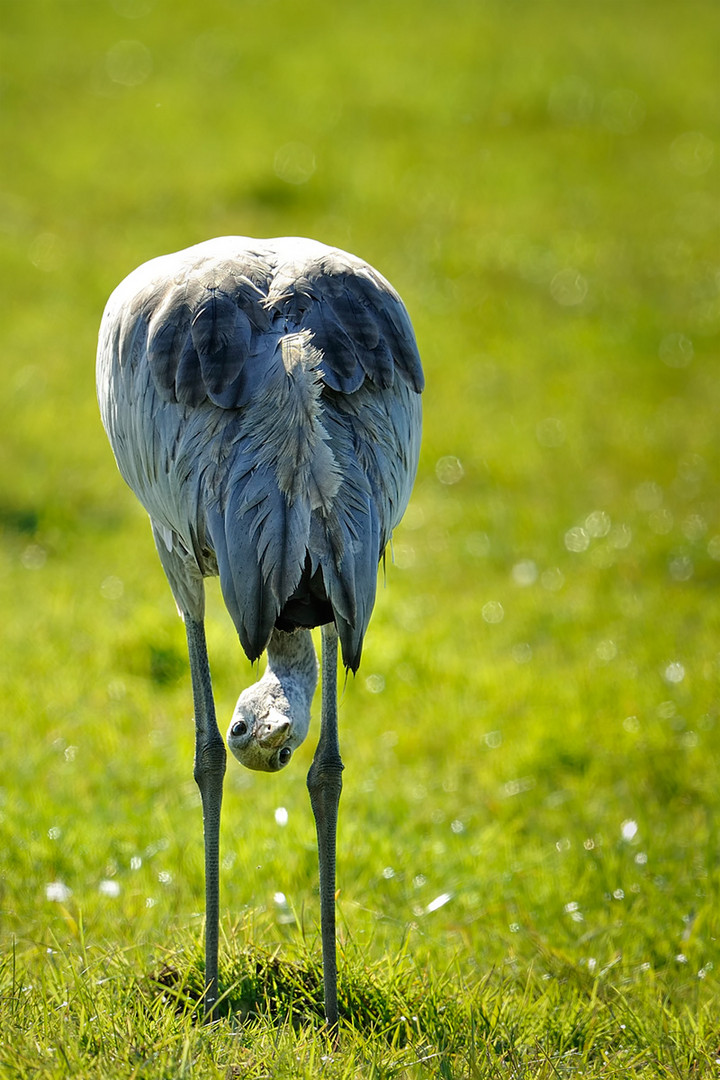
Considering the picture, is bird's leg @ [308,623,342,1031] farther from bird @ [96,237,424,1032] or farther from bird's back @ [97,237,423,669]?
bird's back @ [97,237,423,669]

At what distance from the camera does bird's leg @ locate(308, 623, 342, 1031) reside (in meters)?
3.72

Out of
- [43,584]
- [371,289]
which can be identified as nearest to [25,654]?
[43,584]

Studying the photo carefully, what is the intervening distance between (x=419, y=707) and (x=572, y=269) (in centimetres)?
793

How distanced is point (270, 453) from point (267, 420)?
0.10 meters

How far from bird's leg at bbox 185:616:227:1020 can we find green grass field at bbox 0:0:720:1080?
0.48ft

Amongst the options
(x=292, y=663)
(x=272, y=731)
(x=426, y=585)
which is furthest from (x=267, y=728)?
(x=426, y=585)

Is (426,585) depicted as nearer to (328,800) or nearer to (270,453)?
(328,800)

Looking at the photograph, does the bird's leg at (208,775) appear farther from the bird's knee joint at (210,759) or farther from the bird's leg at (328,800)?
the bird's leg at (328,800)

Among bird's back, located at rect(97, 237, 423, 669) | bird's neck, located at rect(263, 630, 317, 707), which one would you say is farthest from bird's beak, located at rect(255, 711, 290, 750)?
bird's back, located at rect(97, 237, 423, 669)

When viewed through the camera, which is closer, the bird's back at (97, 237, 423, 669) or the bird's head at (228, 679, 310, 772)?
the bird's back at (97, 237, 423, 669)

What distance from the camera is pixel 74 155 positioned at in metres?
15.0

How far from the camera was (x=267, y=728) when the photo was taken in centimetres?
371

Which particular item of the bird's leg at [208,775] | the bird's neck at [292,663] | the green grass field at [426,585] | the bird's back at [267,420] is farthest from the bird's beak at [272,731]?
the green grass field at [426,585]

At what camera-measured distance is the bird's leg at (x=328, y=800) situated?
372 centimetres
